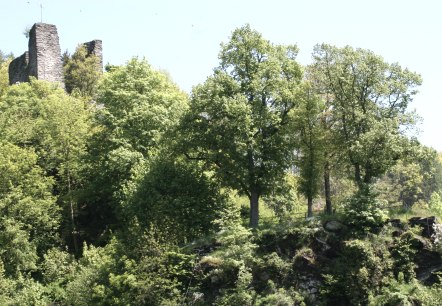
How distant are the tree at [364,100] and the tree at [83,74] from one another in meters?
25.6

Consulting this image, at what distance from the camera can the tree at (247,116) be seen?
2534cm

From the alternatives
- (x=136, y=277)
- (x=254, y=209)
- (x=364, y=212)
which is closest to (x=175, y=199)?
(x=254, y=209)

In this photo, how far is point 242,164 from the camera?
2555 cm

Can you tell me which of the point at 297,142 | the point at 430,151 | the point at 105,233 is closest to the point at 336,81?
the point at 297,142

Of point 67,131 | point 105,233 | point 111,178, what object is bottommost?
point 105,233

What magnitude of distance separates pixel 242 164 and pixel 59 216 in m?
11.0

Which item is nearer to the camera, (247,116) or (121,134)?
(247,116)

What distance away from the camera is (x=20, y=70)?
1905 inches

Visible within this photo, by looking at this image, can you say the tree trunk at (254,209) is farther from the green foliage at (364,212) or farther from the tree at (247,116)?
the green foliage at (364,212)

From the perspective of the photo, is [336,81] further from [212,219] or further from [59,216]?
[59,216]

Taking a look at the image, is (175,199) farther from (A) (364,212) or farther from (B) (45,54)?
(B) (45,54)

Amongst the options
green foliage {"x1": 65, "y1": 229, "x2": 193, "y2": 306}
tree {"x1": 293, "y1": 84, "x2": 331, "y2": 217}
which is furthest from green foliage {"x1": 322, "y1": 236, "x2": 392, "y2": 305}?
green foliage {"x1": 65, "y1": 229, "x2": 193, "y2": 306}

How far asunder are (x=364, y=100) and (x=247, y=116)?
5567mm

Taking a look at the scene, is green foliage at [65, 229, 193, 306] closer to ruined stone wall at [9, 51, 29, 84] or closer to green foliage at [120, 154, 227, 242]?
green foliage at [120, 154, 227, 242]
